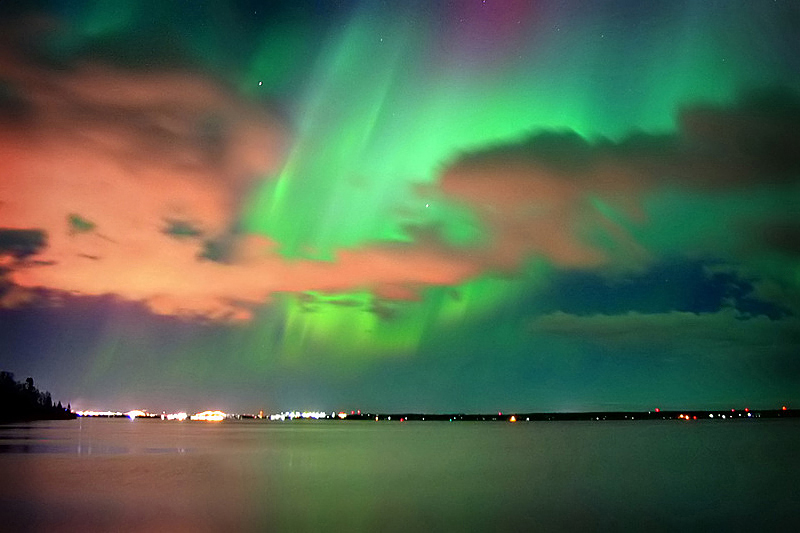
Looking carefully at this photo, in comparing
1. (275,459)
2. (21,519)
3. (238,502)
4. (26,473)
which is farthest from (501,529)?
(275,459)

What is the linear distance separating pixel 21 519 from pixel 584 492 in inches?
1134

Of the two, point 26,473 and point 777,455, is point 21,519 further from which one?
point 777,455

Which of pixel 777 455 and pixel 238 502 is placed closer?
pixel 238 502

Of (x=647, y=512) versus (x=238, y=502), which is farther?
(x=238, y=502)

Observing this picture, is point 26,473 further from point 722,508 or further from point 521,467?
point 722,508

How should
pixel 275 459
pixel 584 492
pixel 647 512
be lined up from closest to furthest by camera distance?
1. pixel 647 512
2. pixel 584 492
3. pixel 275 459

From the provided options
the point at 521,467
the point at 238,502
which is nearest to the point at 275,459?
the point at 521,467

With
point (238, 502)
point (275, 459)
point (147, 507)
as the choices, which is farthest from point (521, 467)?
point (147, 507)

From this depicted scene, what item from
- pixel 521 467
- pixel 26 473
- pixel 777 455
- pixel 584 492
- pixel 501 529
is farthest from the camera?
pixel 777 455

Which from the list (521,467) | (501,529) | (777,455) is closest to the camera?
(501,529)

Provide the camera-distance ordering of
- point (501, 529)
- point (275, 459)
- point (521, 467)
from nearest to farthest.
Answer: point (501, 529) < point (521, 467) < point (275, 459)

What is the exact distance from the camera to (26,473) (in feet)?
168

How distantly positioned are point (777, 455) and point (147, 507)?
6654cm

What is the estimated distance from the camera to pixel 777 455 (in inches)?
3049
